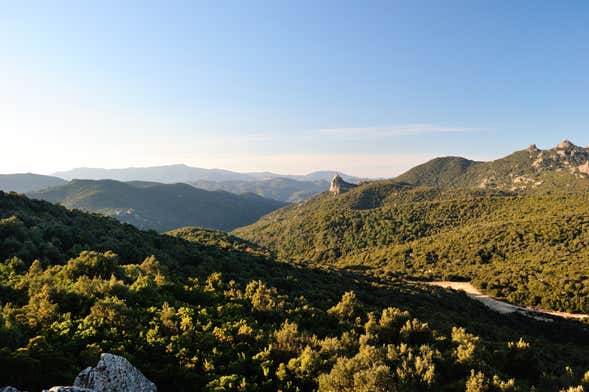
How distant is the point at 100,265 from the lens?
51.2 ft

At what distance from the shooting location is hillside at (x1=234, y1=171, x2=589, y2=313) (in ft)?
141

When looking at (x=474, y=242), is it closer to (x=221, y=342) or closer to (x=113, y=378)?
(x=221, y=342)

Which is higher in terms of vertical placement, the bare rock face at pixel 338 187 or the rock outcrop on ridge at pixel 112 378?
the bare rock face at pixel 338 187

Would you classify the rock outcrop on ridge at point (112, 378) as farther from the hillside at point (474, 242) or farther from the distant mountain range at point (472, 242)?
the hillside at point (474, 242)

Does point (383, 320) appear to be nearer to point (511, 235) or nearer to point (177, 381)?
point (177, 381)

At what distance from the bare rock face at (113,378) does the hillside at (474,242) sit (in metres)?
51.6

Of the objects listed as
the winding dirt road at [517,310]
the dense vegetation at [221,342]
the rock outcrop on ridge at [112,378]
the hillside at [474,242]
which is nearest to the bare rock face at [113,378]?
the rock outcrop on ridge at [112,378]

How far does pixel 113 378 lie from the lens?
6.58 metres

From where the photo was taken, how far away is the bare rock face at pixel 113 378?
6.38 m

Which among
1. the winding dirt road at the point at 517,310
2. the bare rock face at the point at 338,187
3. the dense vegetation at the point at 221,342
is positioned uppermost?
the bare rock face at the point at 338,187

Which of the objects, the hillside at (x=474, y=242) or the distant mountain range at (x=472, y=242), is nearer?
the hillside at (x=474, y=242)

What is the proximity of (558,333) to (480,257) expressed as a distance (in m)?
28.4

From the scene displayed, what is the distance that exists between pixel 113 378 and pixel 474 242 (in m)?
70.9

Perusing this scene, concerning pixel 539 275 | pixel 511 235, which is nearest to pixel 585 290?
pixel 539 275
